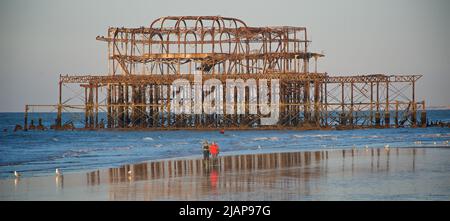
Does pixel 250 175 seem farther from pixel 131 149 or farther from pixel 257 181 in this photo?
pixel 131 149

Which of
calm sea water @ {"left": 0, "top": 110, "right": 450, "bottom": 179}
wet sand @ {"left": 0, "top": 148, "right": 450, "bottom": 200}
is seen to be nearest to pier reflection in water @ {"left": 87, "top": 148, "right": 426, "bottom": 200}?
wet sand @ {"left": 0, "top": 148, "right": 450, "bottom": 200}

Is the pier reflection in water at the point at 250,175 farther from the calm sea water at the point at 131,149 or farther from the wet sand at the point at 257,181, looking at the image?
the calm sea water at the point at 131,149

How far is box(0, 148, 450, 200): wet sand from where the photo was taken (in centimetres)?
2648

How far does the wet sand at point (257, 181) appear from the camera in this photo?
86.9ft

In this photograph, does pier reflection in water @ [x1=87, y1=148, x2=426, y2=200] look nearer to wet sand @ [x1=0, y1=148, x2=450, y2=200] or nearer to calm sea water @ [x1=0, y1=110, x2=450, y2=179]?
wet sand @ [x1=0, y1=148, x2=450, y2=200]

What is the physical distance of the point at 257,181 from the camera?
100.0ft

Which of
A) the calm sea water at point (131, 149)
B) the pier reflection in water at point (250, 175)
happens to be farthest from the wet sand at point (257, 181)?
the calm sea water at point (131, 149)

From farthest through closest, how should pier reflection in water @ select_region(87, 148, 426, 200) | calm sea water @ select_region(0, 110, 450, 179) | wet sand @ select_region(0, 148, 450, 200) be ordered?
calm sea water @ select_region(0, 110, 450, 179) → pier reflection in water @ select_region(87, 148, 426, 200) → wet sand @ select_region(0, 148, 450, 200)

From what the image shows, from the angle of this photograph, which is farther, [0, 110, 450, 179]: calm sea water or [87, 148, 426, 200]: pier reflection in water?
[0, 110, 450, 179]: calm sea water

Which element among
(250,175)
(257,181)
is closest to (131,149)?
(250,175)

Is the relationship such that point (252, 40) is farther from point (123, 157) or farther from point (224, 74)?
point (123, 157)

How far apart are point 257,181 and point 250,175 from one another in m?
2.48
